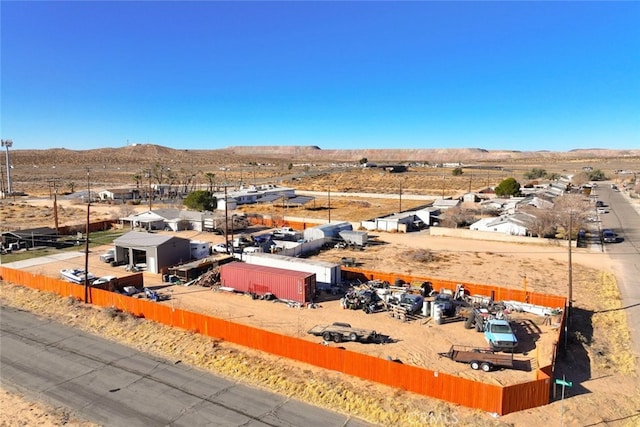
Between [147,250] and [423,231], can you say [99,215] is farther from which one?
[423,231]

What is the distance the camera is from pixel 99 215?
72375 millimetres

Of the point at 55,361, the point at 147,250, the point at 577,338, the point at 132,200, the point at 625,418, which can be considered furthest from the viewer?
the point at 132,200

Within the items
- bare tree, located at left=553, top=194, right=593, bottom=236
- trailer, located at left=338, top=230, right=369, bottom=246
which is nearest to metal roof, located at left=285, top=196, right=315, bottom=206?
trailer, located at left=338, top=230, right=369, bottom=246

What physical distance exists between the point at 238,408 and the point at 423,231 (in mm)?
45069

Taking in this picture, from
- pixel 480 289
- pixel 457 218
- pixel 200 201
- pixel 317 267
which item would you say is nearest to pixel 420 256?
pixel 480 289

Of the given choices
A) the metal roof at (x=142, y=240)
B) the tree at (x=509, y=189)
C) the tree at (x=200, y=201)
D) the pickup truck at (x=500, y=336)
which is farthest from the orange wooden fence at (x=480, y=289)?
the tree at (x=509, y=189)

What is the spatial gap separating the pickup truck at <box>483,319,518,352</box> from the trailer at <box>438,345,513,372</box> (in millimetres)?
451

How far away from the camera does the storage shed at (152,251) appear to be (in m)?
38.7

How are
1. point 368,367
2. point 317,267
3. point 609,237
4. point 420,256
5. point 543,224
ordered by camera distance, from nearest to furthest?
point 368,367 < point 317,267 < point 420,256 < point 609,237 < point 543,224

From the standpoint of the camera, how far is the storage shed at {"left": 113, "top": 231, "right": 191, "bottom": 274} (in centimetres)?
3869

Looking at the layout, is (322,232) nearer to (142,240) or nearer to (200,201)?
(142,240)

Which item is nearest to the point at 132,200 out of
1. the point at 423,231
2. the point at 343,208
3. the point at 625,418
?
the point at 343,208

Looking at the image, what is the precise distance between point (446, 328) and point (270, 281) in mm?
12276

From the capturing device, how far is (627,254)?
44938mm
